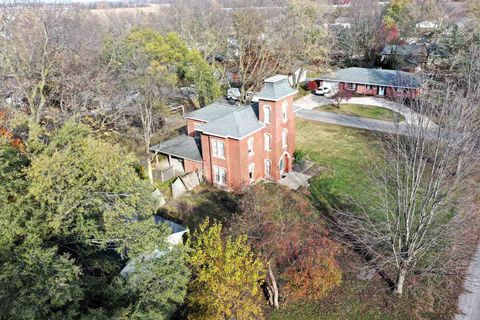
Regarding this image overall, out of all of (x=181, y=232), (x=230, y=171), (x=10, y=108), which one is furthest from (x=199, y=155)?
(x=10, y=108)

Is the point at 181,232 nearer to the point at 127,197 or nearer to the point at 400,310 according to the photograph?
the point at 127,197

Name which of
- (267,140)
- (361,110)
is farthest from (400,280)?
(361,110)

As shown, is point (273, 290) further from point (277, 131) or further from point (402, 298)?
point (277, 131)

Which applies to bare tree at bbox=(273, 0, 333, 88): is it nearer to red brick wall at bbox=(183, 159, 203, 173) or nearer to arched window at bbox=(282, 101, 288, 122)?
arched window at bbox=(282, 101, 288, 122)

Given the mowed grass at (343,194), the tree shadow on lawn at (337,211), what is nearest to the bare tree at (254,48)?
the mowed grass at (343,194)

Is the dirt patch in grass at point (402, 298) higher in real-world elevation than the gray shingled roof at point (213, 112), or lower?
lower

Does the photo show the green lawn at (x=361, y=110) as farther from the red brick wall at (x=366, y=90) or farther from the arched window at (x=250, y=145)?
the arched window at (x=250, y=145)
